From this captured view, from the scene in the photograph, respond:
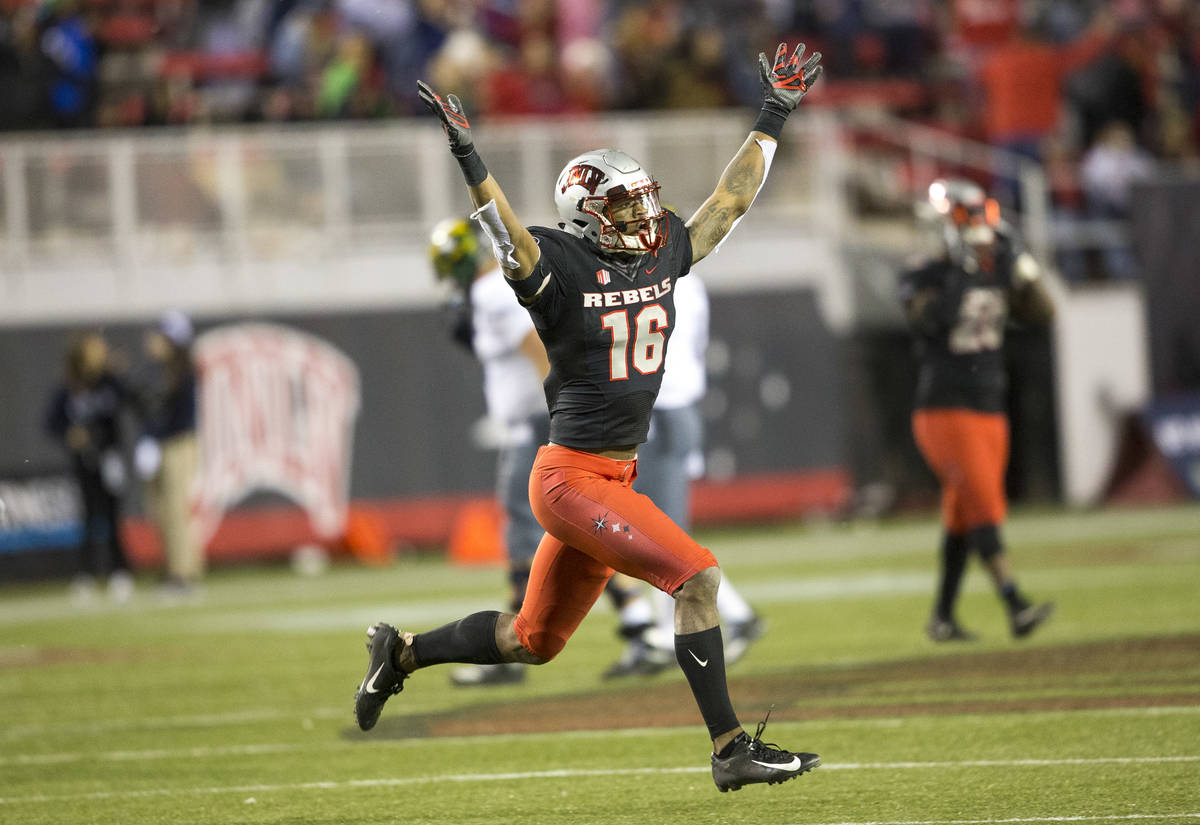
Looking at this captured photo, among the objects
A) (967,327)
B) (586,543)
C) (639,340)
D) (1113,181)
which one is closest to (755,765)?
(586,543)

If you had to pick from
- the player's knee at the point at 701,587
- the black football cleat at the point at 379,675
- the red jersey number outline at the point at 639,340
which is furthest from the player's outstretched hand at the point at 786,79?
the black football cleat at the point at 379,675

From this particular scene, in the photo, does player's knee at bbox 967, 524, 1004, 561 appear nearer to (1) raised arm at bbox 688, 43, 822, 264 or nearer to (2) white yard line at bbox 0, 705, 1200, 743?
(2) white yard line at bbox 0, 705, 1200, 743

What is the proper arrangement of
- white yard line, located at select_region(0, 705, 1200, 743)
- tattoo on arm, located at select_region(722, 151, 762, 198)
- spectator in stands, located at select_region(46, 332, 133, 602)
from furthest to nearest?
spectator in stands, located at select_region(46, 332, 133, 602) → white yard line, located at select_region(0, 705, 1200, 743) → tattoo on arm, located at select_region(722, 151, 762, 198)

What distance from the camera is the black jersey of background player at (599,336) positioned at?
5887 millimetres

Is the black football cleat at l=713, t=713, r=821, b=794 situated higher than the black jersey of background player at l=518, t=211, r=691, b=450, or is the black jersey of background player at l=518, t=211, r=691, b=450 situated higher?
the black jersey of background player at l=518, t=211, r=691, b=450

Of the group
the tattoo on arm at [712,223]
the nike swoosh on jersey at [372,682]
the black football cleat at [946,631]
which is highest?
the tattoo on arm at [712,223]

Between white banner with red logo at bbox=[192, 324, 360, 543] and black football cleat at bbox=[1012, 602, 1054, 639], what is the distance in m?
10.0

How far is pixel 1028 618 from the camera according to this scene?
30.2ft

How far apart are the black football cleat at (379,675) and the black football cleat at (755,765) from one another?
143 centimetres

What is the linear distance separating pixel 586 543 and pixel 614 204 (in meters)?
1.10

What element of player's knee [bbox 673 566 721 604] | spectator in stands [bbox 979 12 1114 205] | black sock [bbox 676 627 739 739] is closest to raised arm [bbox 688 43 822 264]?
player's knee [bbox 673 566 721 604]

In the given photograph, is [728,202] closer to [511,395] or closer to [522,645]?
[522,645]

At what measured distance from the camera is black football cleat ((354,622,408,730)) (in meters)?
6.48

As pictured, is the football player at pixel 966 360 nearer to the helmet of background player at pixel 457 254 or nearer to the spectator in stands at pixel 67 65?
the helmet of background player at pixel 457 254
